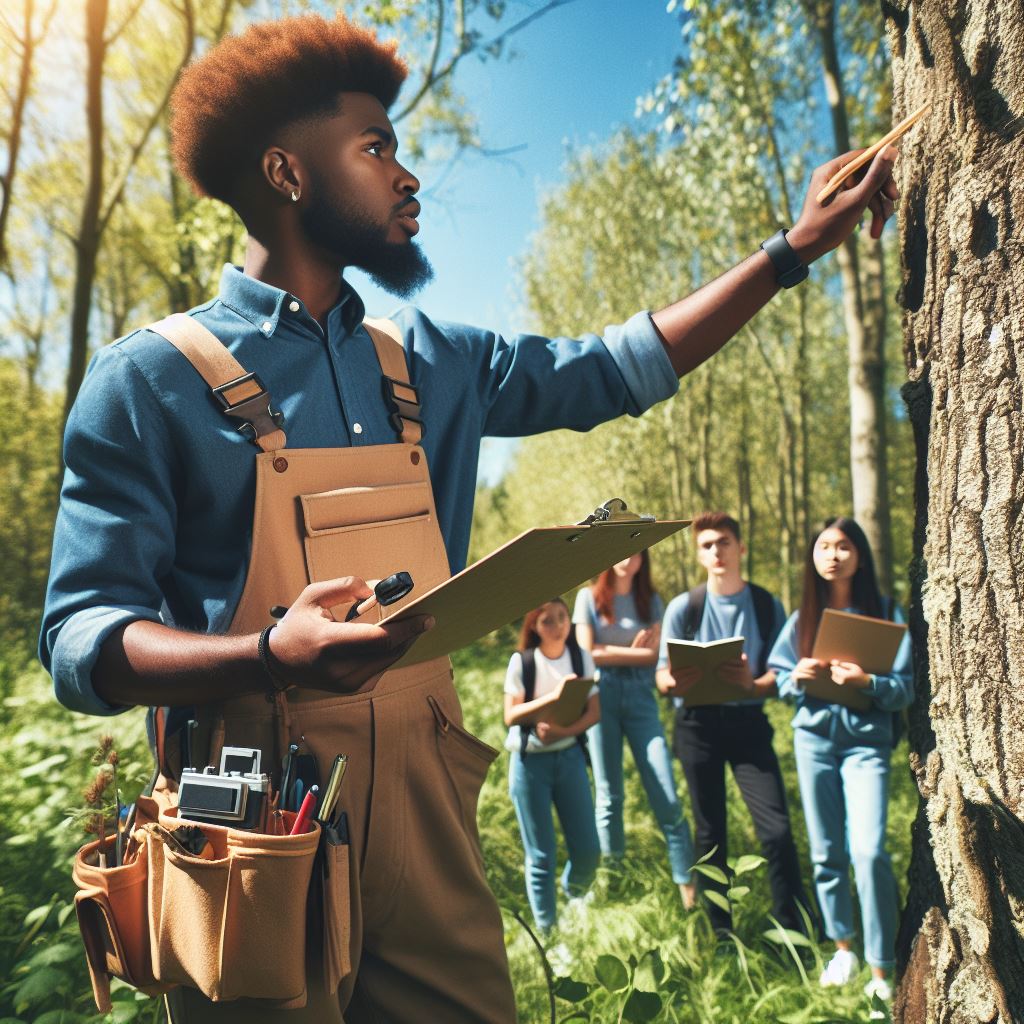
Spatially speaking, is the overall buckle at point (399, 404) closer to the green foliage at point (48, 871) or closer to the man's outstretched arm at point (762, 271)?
the man's outstretched arm at point (762, 271)

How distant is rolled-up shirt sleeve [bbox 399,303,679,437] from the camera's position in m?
1.90

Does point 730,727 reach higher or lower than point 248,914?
lower

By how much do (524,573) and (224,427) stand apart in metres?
0.59

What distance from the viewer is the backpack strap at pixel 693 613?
4727mm

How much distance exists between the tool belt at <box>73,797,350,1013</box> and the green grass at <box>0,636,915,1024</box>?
0.78m

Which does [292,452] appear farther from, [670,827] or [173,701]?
[670,827]

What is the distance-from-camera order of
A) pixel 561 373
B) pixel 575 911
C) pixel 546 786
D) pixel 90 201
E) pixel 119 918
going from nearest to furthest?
1. pixel 119 918
2. pixel 561 373
3. pixel 575 911
4. pixel 546 786
5. pixel 90 201

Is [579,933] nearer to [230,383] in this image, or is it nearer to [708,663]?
[708,663]

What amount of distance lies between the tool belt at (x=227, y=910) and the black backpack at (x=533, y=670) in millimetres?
3089

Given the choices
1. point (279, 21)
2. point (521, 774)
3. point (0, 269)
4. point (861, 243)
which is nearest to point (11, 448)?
point (0, 269)

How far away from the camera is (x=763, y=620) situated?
4.66 meters

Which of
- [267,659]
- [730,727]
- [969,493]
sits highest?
[969,493]

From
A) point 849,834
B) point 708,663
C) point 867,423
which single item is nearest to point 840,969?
point 849,834

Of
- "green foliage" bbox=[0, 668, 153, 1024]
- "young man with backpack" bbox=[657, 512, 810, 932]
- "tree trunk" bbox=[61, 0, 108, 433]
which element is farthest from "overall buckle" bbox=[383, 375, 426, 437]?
"tree trunk" bbox=[61, 0, 108, 433]
